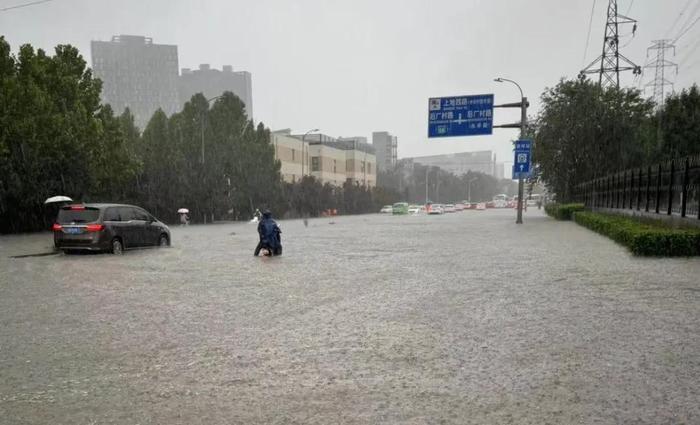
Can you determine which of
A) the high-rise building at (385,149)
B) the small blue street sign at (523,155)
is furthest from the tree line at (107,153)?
the high-rise building at (385,149)

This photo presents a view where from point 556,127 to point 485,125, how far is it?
33.7 feet

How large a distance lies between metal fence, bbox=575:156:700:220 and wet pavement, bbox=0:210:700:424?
5.77 metres

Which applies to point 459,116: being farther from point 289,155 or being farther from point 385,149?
point 385,149

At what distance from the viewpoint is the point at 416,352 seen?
18.1ft

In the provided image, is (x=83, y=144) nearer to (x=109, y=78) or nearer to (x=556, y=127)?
(x=556, y=127)

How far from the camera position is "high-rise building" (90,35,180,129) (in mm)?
169000

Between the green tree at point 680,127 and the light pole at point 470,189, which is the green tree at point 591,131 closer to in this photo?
the green tree at point 680,127

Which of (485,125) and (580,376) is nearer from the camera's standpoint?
(580,376)

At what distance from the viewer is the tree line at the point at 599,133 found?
38.0m

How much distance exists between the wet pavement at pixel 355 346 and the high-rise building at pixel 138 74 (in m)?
171

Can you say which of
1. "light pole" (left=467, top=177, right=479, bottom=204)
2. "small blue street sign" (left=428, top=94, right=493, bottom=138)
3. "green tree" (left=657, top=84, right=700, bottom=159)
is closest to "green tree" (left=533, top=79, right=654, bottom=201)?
"green tree" (left=657, top=84, right=700, bottom=159)

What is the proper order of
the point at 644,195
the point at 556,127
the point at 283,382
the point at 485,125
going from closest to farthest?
1. the point at 283,382
2. the point at 644,195
3. the point at 485,125
4. the point at 556,127

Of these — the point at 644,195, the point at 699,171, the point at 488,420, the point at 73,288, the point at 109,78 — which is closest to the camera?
the point at 488,420

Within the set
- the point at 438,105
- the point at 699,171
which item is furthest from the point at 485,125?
the point at 699,171
